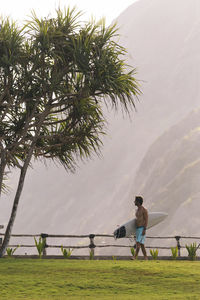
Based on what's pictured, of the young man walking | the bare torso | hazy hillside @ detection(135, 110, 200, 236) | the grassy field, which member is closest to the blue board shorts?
the young man walking

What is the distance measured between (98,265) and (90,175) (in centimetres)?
16269

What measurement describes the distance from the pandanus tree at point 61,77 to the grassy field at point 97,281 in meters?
3.83

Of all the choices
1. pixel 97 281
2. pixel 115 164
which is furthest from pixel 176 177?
pixel 97 281

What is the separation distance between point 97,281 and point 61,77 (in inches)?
261

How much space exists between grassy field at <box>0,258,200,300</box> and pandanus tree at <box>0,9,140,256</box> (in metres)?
3.83

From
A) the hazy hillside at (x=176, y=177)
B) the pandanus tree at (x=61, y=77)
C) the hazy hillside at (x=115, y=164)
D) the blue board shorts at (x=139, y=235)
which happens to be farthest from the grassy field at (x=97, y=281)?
the hazy hillside at (x=115, y=164)

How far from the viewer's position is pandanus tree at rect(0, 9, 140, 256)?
42.3ft

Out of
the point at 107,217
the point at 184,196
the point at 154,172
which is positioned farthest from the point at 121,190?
the point at 184,196

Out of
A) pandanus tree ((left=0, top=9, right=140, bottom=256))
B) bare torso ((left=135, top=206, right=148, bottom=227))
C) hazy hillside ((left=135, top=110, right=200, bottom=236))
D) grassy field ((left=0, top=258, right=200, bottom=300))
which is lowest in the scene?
grassy field ((left=0, top=258, right=200, bottom=300))

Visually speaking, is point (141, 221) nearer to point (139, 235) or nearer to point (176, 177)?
point (139, 235)

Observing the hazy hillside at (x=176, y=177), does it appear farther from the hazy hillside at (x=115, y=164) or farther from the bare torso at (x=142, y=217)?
the bare torso at (x=142, y=217)

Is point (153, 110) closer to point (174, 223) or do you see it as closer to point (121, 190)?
point (121, 190)

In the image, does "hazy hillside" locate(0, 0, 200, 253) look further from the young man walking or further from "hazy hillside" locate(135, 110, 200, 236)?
the young man walking

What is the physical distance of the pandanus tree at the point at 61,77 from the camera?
42.3ft
